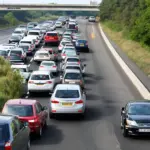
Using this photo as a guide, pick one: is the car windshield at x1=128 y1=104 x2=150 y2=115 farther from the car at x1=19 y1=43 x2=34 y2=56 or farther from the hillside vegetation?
the car at x1=19 y1=43 x2=34 y2=56

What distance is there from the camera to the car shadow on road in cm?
2027

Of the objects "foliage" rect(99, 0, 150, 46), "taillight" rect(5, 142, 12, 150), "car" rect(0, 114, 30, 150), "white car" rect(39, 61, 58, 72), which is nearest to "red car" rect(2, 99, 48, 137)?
"car" rect(0, 114, 30, 150)

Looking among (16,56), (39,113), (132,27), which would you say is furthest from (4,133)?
(132,27)

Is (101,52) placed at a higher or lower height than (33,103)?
lower

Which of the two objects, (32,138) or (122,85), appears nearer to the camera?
(32,138)

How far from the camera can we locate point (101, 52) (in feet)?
224

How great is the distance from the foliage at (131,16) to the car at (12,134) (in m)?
45.3

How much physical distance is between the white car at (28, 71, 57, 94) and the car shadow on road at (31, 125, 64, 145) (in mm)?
10269

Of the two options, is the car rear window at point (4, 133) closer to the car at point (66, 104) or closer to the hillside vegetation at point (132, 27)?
the car at point (66, 104)

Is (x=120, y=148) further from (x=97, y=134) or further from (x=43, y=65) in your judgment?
(x=43, y=65)

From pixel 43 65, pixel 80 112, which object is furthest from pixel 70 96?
pixel 43 65

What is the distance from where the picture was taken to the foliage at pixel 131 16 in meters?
64.6

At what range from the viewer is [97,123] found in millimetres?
24938

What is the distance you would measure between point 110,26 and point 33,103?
8670 cm
